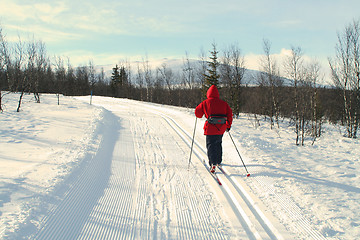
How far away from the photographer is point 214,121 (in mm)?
4746

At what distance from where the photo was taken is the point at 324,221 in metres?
2.97

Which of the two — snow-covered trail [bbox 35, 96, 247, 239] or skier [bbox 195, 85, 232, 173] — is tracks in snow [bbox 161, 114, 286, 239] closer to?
snow-covered trail [bbox 35, 96, 247, 239]

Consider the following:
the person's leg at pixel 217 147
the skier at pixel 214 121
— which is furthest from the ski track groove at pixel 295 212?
the skier at pixel 214 121

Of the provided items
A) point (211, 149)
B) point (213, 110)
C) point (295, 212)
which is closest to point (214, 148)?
point (211, 149)

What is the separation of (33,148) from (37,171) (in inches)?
102

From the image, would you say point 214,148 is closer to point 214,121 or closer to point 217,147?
point 217,147

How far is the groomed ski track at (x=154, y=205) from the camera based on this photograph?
2.79 metres

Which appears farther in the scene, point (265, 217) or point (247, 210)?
point (247, 210)

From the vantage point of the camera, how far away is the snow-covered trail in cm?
278

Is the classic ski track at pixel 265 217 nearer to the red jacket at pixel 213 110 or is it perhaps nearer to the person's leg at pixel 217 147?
the person's leg at pixel 217 147

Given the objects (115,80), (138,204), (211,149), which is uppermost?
(115,80)

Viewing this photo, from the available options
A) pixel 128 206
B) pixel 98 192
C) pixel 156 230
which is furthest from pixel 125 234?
pixel 98 192

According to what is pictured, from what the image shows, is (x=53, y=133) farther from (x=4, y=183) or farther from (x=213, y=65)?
(x=213, y=65)

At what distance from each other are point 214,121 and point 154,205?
92.9 inches
